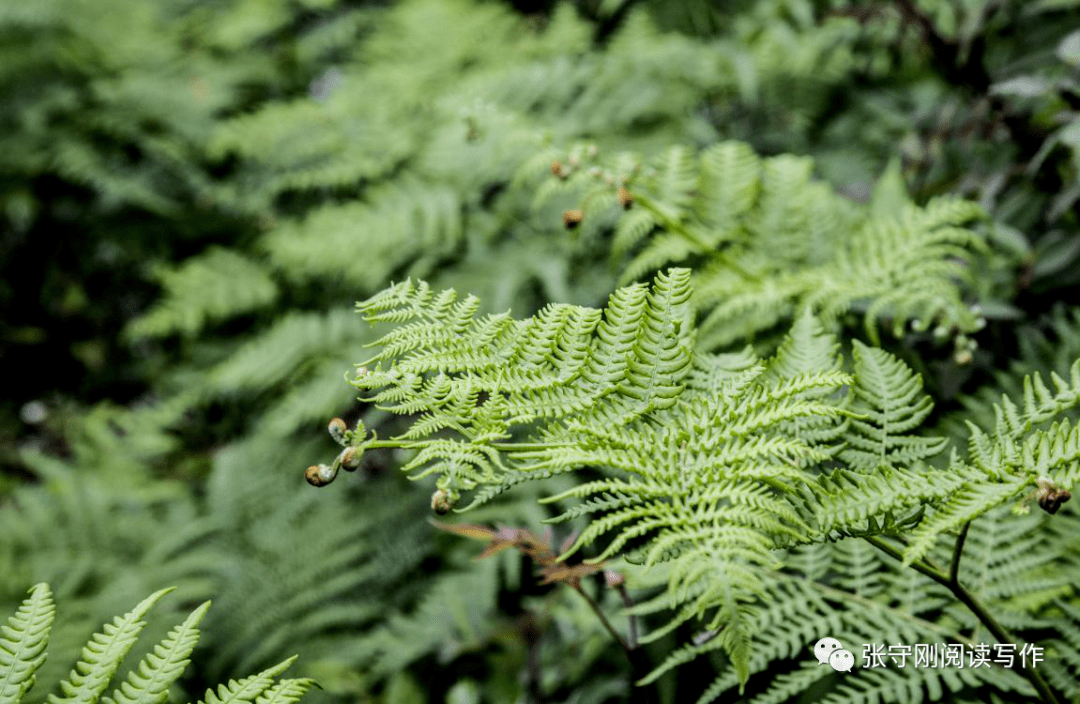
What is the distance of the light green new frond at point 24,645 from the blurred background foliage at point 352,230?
0.69 meters

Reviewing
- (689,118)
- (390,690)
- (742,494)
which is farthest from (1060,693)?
(689,118)

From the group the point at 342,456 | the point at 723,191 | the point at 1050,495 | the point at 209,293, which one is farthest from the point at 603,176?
the point at 209,293

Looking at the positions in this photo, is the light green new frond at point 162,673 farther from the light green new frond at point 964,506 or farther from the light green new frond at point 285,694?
the light green new frond at point 964,506

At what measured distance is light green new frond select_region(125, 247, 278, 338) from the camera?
2559 millimetres

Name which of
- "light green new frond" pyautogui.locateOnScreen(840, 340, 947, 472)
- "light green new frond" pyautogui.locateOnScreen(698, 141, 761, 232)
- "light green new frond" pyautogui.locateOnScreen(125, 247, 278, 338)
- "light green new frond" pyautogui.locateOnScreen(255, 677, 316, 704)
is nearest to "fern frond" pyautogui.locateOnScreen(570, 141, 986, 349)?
"light green new frond" pyautogui.locateOnScreen(698, 141, 761, 232)

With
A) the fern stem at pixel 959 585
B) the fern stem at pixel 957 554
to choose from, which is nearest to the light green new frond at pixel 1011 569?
the fern stem at pixel 959 585

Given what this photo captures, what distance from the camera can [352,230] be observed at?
211cm

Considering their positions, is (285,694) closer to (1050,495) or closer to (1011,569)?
(1050,495)

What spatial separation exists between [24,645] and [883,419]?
3.34 feet

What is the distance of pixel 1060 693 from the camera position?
3.28ft

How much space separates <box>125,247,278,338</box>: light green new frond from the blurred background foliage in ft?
0.04

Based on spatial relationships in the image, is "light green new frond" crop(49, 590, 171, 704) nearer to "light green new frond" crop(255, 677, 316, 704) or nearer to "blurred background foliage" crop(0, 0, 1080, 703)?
"light green new frond" crop(255, 677, 316, 704)

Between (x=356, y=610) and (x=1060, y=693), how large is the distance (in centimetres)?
137

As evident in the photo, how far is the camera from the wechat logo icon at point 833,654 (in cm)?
99
